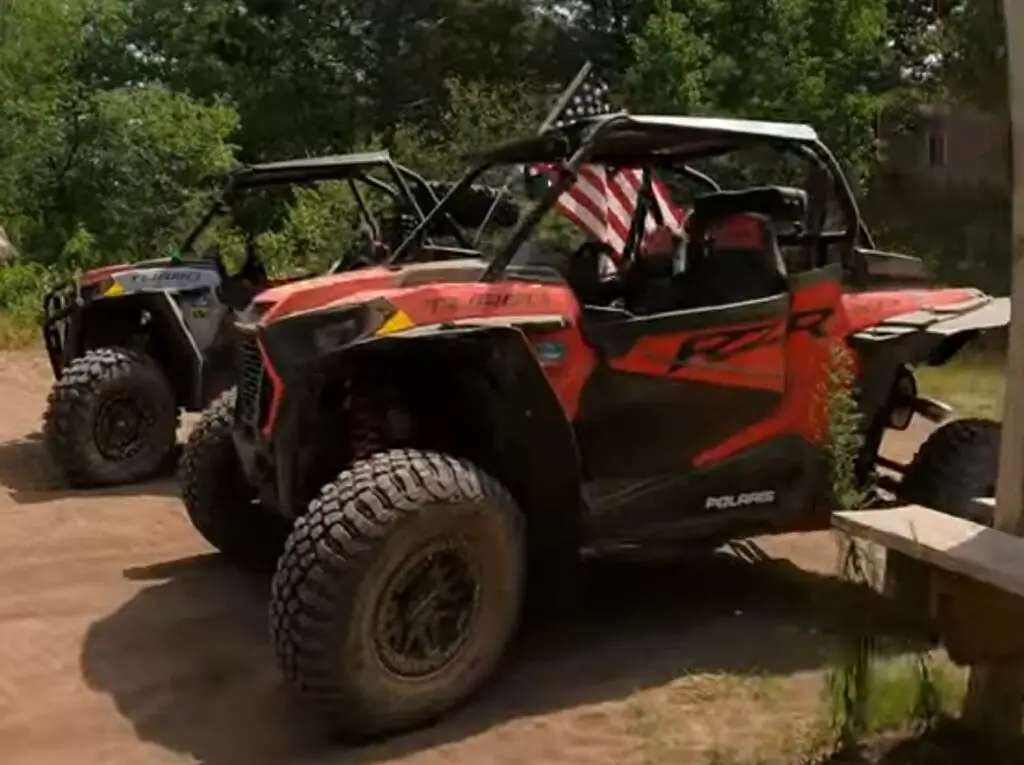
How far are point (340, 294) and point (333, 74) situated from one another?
22.7 m

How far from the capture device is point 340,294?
191 inches

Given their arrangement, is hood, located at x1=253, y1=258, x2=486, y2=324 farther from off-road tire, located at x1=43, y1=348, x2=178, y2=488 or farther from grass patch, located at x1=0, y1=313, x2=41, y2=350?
grass patch, located at x1=0, y1=313, x2=41, y2=350

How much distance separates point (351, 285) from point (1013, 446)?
2.20m

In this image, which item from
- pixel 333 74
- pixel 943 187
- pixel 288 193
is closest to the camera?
pixel 943 187

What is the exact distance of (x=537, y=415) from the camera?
4656 mm

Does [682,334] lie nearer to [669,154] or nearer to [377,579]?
[669,154]

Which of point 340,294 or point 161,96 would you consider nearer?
point 340,294

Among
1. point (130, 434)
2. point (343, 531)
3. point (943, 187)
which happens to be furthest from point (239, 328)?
point (130, 434)

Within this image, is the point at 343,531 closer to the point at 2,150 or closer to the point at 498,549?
the point at 498,549

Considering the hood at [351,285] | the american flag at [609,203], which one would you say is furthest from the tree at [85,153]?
the hood at [351,285]

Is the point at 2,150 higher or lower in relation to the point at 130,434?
higher

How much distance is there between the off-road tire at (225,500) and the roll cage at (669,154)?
1125 millimetres

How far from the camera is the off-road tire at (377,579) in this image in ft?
13.7

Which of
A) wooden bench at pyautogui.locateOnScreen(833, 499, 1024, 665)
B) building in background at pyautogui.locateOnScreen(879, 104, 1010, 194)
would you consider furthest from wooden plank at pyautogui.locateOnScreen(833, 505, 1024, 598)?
building in background at pyautogui.locateOnScreen(879, 104, 1010, 194)
